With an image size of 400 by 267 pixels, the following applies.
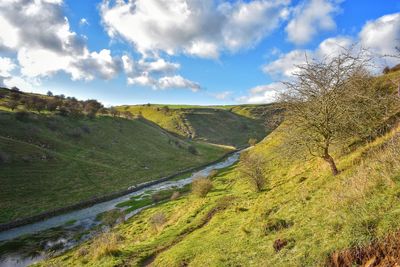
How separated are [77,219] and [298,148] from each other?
4189 cm

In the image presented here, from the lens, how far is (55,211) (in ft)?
182

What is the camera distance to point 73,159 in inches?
3268

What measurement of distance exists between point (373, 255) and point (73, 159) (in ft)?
272

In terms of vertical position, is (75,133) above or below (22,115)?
below

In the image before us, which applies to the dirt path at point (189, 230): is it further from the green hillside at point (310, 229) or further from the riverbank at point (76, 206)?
the riverbank at point (76, 206)

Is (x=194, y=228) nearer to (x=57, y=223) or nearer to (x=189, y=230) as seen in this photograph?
(x=189, y=230)

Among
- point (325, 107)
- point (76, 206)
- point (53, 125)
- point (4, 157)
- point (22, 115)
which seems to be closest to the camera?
point (325, 107)

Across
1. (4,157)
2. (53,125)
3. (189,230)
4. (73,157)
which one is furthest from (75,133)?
(189,230)

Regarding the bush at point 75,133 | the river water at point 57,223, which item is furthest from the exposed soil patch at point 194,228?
the bush at point 75,133

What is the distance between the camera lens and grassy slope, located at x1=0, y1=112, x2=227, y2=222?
60812 millimetres

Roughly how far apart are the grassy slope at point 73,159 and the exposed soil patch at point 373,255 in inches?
2076

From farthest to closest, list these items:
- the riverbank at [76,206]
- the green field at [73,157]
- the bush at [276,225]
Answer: the green field at [73,157] → the riverbank at [76,206] → the bush at [276,225]

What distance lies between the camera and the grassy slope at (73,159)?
6081 centimetres

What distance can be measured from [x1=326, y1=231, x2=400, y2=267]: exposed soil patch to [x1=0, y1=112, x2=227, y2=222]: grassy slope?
52731 mm
